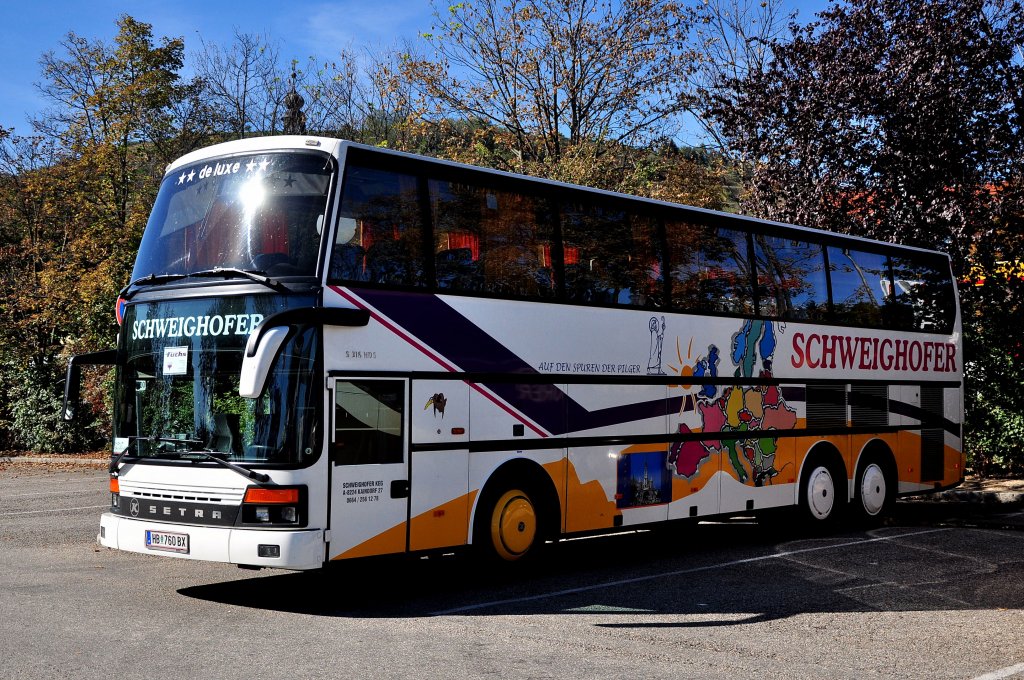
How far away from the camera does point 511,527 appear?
10.4m

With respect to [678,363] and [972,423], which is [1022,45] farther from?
[678,363]

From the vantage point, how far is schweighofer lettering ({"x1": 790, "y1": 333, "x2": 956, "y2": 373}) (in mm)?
14188

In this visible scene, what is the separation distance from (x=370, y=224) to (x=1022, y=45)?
15.2m

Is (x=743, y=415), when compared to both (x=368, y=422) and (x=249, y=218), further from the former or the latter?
(x=249, y=218)

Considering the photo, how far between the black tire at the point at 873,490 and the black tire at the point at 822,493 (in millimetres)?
335

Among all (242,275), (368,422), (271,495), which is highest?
(242,275)

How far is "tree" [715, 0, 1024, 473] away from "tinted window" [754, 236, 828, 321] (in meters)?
6.26

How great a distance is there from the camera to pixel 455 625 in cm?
818

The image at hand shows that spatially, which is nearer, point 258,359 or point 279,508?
point 258,359

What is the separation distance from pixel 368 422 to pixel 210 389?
131cm

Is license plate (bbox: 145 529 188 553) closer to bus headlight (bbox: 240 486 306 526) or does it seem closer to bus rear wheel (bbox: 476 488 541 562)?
bus headlight (bbox: 240 486 306 526)

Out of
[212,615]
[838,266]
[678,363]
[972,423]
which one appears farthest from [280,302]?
[972,423]

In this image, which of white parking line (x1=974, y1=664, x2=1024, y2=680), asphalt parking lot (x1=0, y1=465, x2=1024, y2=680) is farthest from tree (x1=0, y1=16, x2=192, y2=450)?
white parking line (x1=974, y1=664, x2=1024, y2=680)

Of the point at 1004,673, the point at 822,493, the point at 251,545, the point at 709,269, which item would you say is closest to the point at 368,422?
the point at 251,545
